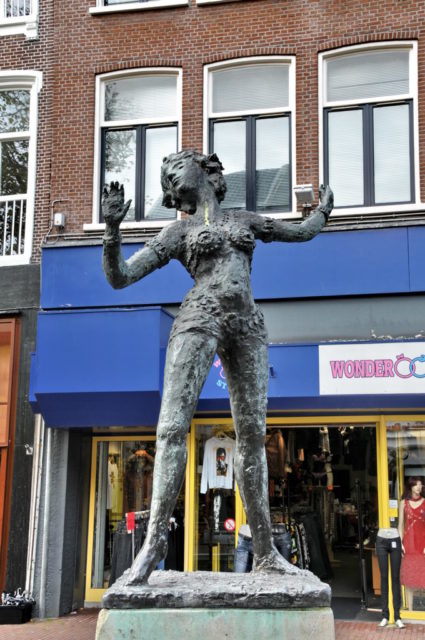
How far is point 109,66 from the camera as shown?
44.9 feet

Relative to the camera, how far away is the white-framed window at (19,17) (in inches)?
558

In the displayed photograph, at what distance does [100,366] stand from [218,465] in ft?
8.09

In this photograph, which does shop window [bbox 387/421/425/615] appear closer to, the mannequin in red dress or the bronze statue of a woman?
the mannequin in red dress

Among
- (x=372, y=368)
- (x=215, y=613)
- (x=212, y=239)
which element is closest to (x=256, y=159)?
(x=372, y=368)

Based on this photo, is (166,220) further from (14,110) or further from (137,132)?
(14,110)

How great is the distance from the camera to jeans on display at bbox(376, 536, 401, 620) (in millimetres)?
11125

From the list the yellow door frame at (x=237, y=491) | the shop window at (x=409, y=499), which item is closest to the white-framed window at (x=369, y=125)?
the yellow door frame at (x=237, y=491)

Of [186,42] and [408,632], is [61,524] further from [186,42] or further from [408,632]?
[186,42]

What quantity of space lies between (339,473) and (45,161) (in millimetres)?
7169

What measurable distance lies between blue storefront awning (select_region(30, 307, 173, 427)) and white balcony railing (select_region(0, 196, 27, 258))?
2.21 m

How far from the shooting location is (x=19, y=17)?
1420cm

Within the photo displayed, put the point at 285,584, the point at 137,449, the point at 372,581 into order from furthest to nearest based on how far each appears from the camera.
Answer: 1. the point at 137,449
2. the point at 372,581
3. the point at 285,584

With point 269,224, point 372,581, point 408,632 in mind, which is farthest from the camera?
point 372,581

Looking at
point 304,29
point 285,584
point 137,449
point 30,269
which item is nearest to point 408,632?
point 137,449
